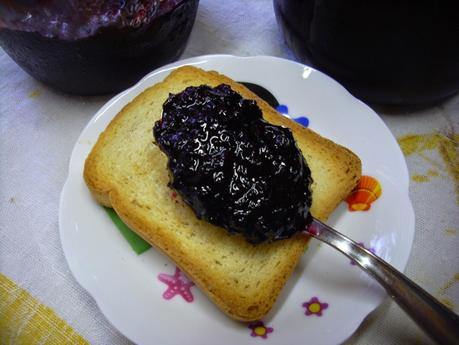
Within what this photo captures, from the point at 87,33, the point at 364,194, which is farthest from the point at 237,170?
the point at 87,33

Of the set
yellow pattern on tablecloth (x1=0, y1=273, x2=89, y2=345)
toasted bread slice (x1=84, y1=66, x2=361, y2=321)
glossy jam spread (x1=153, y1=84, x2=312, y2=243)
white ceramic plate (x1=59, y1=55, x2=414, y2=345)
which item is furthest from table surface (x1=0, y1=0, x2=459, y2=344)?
glossy jam spread (x1=153, y1=84, x2=312, y2=243)

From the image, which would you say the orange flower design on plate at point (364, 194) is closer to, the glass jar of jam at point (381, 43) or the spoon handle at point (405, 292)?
the spoon handle at point (405, 292)

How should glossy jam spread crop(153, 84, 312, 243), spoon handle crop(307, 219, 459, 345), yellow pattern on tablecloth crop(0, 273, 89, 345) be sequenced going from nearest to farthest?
spoon handle crop(307, 219, 459, 345), glossy jam spread crop(153, 84, 312, 243), yellow pattern on tablecloth crop(0, 273, 89, 345)

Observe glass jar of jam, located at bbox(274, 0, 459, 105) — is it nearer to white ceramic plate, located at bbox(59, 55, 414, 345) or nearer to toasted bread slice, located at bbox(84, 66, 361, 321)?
white ceramic plate, located at bbox(59, 55, 414, 345)

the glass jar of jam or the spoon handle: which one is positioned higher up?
the glass jar of jam

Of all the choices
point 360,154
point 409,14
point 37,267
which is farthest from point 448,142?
point 37,267

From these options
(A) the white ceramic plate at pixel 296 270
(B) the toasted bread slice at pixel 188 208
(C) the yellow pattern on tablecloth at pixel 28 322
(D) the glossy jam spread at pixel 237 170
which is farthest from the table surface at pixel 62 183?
(D) the glossy jam spread at pixel 237 170

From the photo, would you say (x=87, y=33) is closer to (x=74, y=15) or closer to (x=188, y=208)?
(x=74, y=15)

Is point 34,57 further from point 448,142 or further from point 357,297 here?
point 448,142
